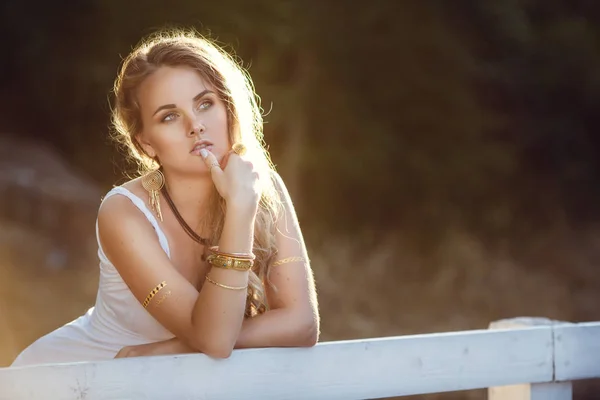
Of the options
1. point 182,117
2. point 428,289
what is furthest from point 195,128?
point 428,289

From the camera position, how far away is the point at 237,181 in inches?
78.4

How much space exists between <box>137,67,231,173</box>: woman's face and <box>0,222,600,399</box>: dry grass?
13.4 ft

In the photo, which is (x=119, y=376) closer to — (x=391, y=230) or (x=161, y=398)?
(x=161, y=398)

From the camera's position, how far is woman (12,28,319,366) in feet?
6.41

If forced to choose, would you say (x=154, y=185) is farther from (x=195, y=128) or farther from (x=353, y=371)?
(x=353, y=371)

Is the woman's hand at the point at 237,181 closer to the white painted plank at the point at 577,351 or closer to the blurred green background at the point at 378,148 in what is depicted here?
the white painted plank at the point at 577,351

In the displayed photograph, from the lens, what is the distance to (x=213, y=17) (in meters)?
5.93

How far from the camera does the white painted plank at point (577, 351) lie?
1.99 meters

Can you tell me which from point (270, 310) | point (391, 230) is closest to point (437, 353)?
point (270, 310)

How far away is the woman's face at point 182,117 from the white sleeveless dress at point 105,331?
37cm

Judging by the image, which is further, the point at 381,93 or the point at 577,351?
the point at 381,93

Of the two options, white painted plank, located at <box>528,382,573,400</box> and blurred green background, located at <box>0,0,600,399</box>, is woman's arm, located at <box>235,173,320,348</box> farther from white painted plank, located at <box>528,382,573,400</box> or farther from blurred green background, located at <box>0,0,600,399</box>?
blurred green background, located at <box>0,0,600,399</box>

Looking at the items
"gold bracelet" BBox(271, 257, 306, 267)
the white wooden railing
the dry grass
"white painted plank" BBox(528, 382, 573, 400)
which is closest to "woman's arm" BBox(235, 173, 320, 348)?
"gold bracelet" BBox(271, 257, 306, 267)

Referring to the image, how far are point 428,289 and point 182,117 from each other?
4.96 m
